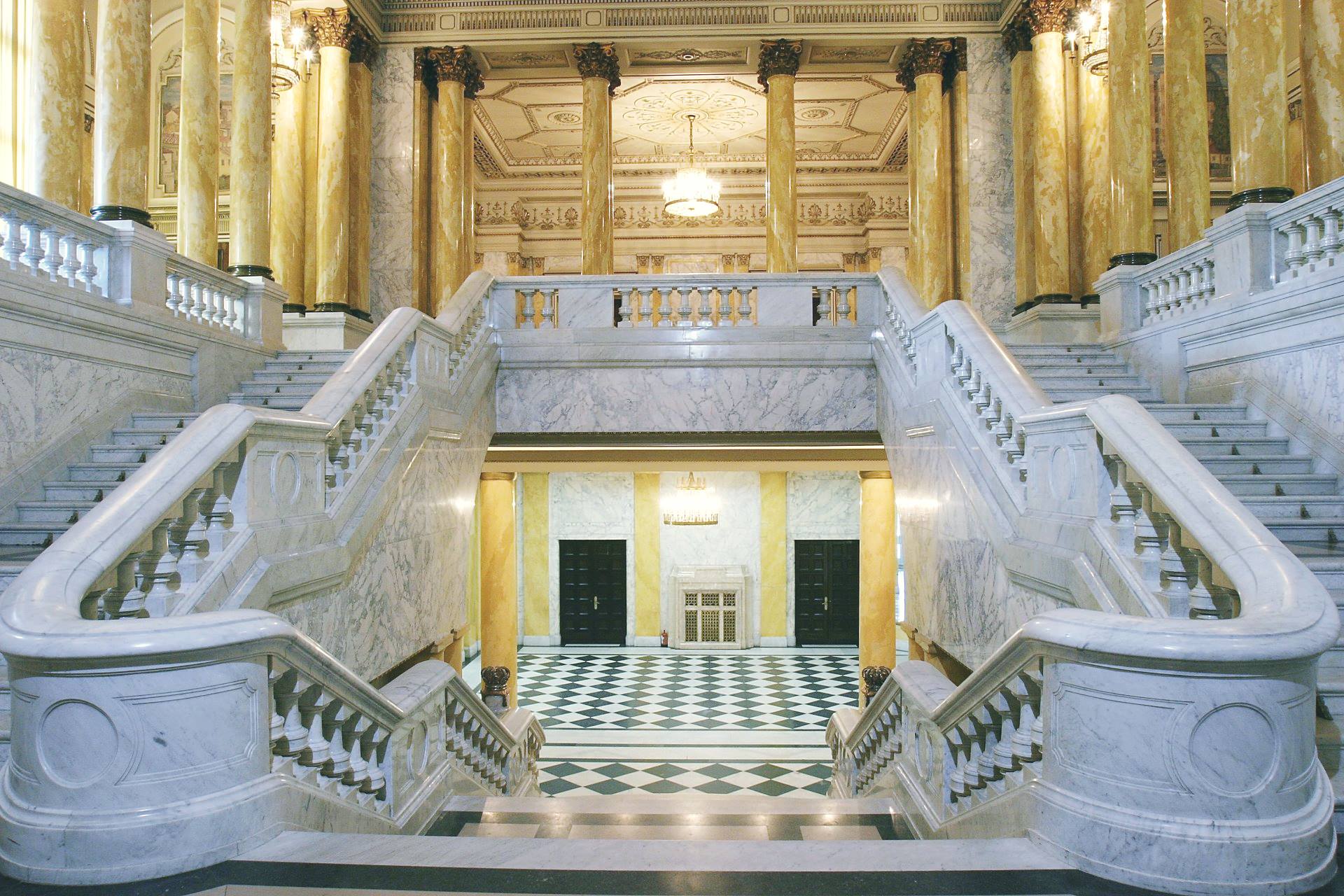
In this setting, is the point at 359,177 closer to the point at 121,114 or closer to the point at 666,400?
the point at 121,114

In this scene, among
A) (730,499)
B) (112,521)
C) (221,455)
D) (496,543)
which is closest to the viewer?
(112,521)

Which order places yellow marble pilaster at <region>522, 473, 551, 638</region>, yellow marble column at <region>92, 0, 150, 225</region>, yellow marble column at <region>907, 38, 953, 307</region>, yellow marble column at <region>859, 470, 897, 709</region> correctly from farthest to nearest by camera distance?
yellow marble pilaster at <region>522, 473, 551, 638</region>
yellow marble column at <region>907, 38, 953, 307</region>
yellow marble column at <region>859, 470, 897, 709</region>
yellow marble column at <region>92, 0, 150, 225</region>

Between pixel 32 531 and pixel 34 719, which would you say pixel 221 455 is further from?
pixel 32 531

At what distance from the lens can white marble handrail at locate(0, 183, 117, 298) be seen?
5590 millimetres

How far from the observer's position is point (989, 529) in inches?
217

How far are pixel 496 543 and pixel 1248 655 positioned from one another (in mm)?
11093

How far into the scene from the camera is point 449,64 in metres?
12.8

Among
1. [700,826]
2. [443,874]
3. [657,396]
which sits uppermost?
[657,396]

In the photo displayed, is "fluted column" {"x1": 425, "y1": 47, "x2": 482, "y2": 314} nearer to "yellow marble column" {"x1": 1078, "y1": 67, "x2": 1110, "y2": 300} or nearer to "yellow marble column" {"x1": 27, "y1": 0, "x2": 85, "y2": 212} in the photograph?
"yellow marble column" {"x1": 27, "y1": 0, "x2": 85, "y2": 212}

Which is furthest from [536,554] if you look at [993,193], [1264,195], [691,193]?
[1264,195]

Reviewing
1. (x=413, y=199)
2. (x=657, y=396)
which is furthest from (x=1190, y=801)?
(x=413, y=199)

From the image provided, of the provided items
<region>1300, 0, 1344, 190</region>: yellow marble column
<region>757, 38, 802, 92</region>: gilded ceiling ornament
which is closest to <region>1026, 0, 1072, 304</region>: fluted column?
<region>757, 38, 802, 92</region>: gilded ceiling ornament

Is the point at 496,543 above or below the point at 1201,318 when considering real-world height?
below

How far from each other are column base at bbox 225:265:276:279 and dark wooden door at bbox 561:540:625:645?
1115 centimetres
